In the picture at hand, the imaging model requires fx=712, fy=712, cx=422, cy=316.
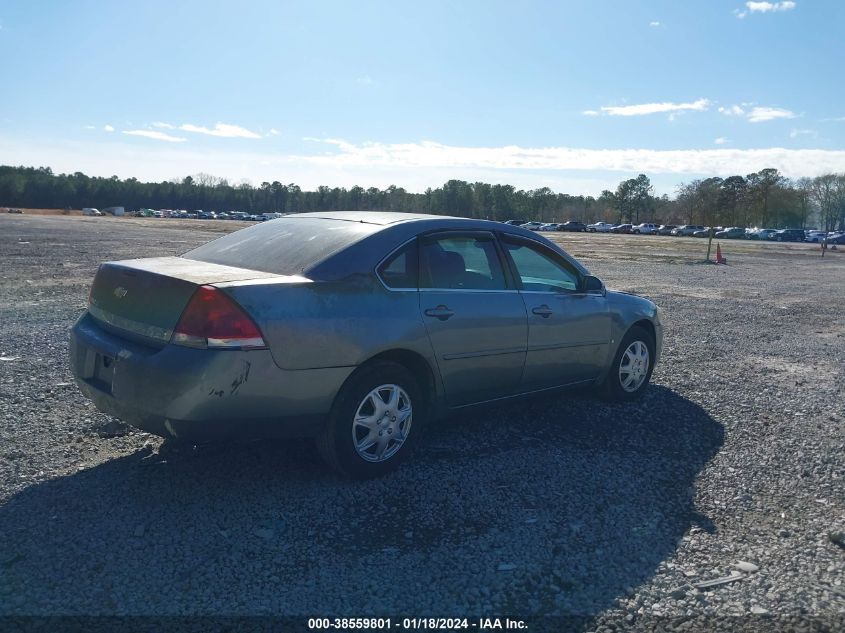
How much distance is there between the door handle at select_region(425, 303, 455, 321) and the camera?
4466 millimetres

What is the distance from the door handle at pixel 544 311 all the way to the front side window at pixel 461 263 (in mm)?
305

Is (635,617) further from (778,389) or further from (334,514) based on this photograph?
(778,389)

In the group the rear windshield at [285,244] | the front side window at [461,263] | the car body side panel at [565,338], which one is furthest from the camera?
the car body side panel at [565,338]

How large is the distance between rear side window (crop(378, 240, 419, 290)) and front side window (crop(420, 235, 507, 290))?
0.06 metres

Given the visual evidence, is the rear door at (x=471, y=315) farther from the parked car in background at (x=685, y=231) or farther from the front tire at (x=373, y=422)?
the parked car in background at (x=685, y=231)

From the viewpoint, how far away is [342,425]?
4078 mm

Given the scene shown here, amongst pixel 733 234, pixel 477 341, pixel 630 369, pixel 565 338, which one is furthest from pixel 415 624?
pixel 733 234

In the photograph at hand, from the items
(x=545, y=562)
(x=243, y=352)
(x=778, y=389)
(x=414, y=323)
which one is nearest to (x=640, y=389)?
(x=778, y=389)

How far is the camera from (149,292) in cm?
399

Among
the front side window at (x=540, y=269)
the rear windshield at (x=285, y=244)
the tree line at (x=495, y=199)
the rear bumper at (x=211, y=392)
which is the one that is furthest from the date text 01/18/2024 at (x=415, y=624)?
the tree line at (x=495, y=199)

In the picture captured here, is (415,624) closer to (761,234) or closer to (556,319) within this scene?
(556,319)

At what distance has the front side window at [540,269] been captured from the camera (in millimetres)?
5344

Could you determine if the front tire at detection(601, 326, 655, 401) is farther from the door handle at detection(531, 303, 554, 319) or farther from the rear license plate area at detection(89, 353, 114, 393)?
the rear license plate area at detection(89, 353, 114, 393)

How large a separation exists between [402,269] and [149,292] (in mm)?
1505
